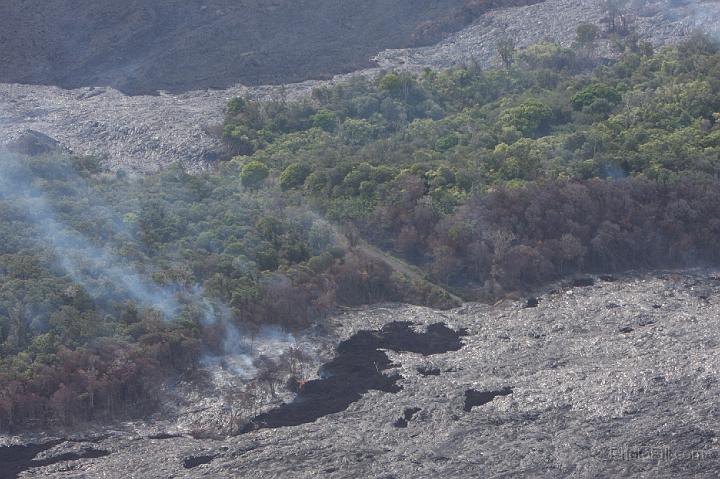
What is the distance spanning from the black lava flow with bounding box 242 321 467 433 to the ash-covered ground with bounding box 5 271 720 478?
23cm

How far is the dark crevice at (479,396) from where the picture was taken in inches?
1468

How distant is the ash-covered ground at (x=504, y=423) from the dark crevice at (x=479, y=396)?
67 mm

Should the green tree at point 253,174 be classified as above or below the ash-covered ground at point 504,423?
above

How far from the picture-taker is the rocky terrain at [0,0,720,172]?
63.6m

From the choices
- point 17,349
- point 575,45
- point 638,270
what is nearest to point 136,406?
point 17,349

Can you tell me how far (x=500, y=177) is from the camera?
5481cm

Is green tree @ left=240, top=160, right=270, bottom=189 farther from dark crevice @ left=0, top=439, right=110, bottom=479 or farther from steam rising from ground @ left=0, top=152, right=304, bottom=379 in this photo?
dark crevice @ left=0, top=439, right=110, bottom=479

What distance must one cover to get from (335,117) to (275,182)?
9.44 m

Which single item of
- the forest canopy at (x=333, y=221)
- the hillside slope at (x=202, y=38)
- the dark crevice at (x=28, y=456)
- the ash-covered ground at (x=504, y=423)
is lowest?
the ash-covered ground at (x=504, y=423)

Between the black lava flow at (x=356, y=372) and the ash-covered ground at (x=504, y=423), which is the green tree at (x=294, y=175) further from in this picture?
the ash-covered ground at (x=504, y=423)

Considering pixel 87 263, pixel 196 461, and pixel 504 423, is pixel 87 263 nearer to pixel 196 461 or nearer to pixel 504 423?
pixel 196 461

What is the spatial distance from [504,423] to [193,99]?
4081 centimetres

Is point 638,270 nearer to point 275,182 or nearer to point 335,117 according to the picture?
point 275,182

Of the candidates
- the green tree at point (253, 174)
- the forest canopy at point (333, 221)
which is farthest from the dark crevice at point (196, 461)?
the green tree at point (253, 174)
